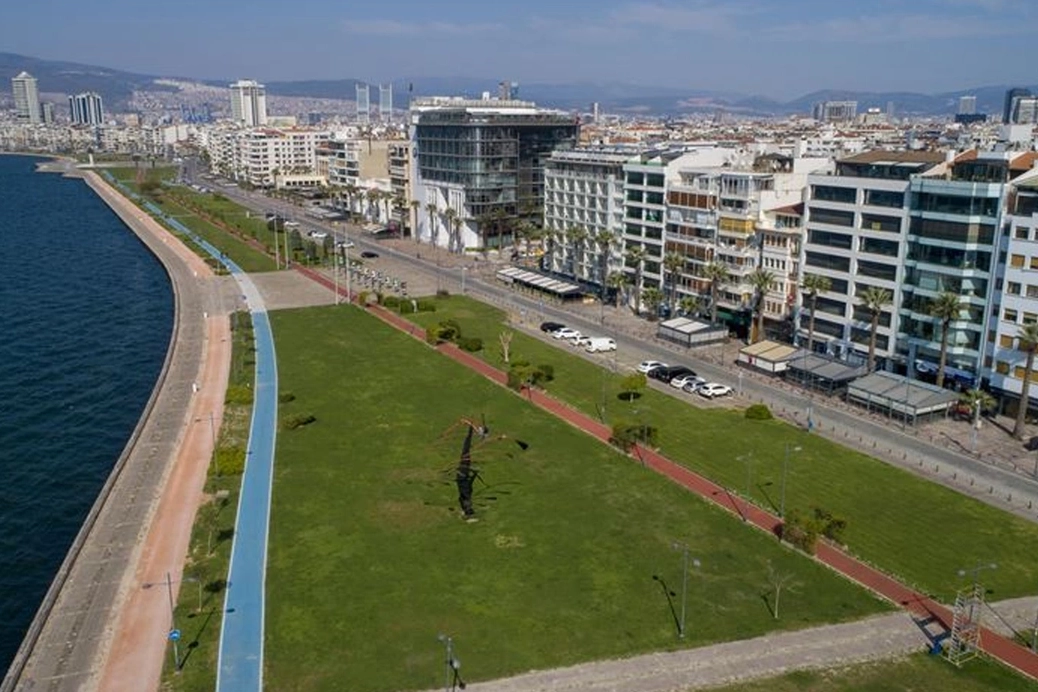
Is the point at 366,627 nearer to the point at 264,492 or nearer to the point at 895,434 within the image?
the point at 264,492

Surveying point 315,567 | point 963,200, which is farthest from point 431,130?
point 315,567

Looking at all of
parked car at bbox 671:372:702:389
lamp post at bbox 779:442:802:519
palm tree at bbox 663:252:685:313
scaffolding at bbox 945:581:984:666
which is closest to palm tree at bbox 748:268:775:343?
palm tree at bbox 663:252:685:313

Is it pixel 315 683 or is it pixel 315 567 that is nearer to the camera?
pixel 315 683

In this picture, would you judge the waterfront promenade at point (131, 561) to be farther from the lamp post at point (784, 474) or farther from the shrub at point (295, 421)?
the lamp post at point (784, 474)

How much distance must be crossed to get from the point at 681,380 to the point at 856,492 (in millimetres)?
29385

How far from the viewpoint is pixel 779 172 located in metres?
114

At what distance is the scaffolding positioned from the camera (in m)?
48.3

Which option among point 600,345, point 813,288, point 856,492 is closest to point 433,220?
point 600,345

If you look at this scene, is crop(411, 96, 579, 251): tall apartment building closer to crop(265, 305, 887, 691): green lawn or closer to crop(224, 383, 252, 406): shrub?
crop(224, 383, 252, 406): shrub

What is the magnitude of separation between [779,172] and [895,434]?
44.7 meters

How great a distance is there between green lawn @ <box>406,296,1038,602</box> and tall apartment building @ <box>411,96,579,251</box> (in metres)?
89.8

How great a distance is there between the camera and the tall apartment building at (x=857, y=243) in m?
93.0

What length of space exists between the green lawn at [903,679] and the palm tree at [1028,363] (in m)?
37.8

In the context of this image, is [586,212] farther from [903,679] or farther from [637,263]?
[903,679]
